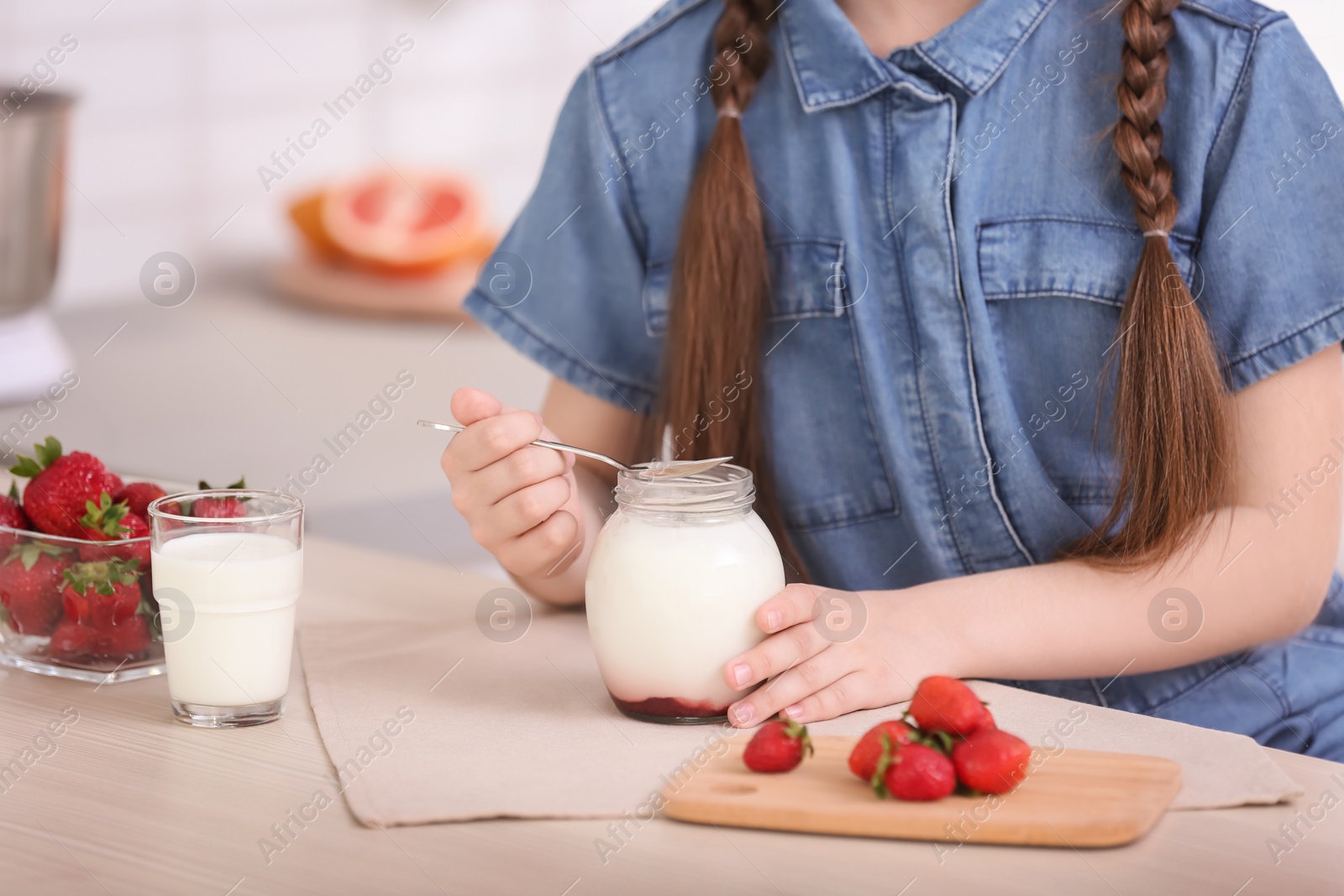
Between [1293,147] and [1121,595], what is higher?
[1293,147]

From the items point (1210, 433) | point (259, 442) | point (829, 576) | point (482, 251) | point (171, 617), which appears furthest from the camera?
point (482, 251)

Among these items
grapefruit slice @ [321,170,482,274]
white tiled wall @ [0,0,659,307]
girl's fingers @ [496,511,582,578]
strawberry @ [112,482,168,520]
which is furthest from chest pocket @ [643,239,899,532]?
white tiled wall @ [0,0,659,307]

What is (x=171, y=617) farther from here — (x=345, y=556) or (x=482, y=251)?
(x=482, y=251)

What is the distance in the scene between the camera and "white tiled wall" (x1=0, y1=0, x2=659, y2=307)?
8.43ft

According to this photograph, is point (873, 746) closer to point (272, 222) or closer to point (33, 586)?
point (33, 586)

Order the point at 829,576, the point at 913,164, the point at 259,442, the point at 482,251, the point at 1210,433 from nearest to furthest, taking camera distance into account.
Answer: the point at 1210,433 < the point at 913,164 < the point at 829,576 < the point at 259,442 < the point at 482,251

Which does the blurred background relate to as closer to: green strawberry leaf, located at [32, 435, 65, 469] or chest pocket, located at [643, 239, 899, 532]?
green strawberry leaf, located at [32, 435, 65, 469]

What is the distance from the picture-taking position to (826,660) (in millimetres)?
786

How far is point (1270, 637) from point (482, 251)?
2037 millimetres

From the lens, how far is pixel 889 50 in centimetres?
107

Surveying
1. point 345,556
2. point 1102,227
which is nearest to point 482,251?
point 345,556

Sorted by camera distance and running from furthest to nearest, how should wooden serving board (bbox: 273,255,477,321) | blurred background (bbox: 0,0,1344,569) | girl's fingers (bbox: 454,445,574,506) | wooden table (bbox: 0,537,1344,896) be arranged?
wooden serving board (bbox: 273,255,477,321), blurred background (bbox: 0,0,1344,569), girl's fingers (bbox: 454,445,574,506), wooden table (bbox: 0,537,1344,896)

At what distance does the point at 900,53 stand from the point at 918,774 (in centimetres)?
62

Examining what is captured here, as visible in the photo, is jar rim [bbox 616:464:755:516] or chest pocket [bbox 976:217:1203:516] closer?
jar rim [bbox 616:464:755:516]
